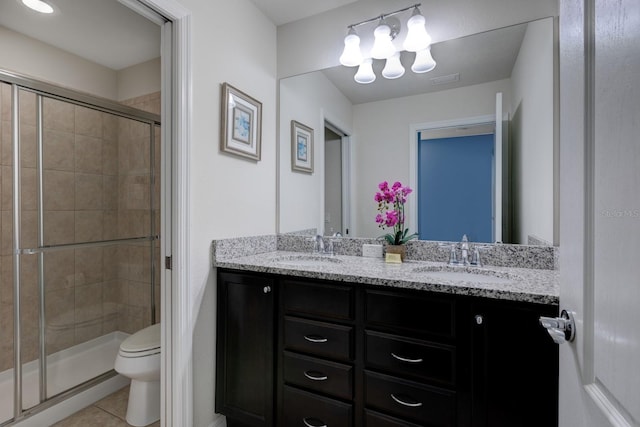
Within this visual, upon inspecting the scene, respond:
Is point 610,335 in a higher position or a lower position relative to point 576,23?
lower

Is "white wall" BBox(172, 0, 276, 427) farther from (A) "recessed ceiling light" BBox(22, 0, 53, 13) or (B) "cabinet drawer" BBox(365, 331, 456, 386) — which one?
(A) "recessed ceiling light" BBox(22, 0, 53, 13)

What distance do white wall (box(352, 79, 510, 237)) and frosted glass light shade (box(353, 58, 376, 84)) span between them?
0.14 metres

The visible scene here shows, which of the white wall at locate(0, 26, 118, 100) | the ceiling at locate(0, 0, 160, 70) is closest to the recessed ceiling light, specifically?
the ceiling at locate(0, 0, 160, 70)

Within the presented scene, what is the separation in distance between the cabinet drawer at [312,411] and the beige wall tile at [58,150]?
209cm

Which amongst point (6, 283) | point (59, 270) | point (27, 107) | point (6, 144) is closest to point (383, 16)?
point (27, 107)

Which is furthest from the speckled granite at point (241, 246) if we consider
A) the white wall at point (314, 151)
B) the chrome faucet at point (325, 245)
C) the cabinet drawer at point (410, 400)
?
the cabinet drawer at point (410, 400)

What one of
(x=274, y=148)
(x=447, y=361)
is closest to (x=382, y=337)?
(x=447, y=361)

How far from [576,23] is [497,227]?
1219 millimetres

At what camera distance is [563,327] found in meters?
0.63

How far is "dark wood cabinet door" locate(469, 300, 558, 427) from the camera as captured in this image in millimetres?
1042

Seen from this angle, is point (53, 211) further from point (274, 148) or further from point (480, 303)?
point (480, 303)

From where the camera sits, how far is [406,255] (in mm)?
1829

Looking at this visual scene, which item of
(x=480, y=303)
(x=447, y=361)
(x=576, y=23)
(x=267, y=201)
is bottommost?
(x=447, y=361)

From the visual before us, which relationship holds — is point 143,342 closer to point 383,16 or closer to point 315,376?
point 315,376
